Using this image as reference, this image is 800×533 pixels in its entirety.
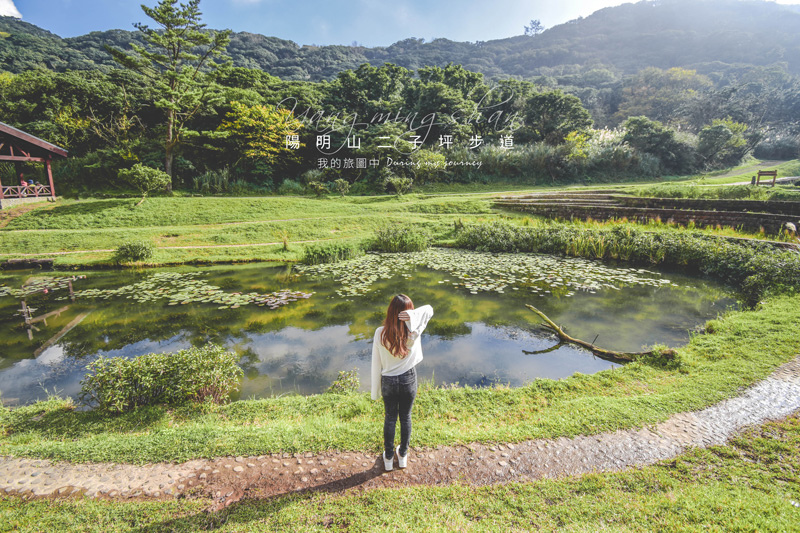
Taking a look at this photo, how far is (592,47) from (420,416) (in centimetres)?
14896

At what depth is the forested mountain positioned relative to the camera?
7212 centimetres

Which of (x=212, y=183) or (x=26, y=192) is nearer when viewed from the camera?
(x=26, y=192)

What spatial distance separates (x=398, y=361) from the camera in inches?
118

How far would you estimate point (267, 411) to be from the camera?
4.32 m

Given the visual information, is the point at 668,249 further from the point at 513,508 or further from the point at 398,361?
the point at 398,361

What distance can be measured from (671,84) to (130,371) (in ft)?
256

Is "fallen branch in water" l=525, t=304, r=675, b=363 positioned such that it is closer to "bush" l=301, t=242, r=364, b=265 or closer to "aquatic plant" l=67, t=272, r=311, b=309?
"aquatic plant" l=67, t=272, r=311, b=309

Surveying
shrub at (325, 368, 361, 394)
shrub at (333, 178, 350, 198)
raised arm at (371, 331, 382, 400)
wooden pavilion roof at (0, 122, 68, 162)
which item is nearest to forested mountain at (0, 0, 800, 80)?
wooden pavilion roof at (0, 122, 68, 162)

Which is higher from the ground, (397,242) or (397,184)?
(397,184)

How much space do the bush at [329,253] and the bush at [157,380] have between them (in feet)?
25.7

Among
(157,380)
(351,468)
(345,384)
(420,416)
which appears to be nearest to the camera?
(351,468)

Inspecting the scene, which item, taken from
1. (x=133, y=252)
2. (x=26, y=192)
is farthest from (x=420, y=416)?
(x=26, y=192)

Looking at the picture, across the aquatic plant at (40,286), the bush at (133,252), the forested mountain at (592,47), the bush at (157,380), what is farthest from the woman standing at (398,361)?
the forested mountain at (592,47)

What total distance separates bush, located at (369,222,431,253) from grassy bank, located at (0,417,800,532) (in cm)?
1095
